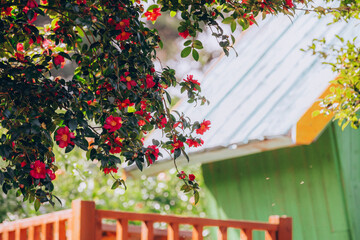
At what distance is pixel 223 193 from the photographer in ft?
23.5

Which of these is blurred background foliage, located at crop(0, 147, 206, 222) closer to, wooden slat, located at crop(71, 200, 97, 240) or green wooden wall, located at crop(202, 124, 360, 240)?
green wooden wall, located at crop(202, 124, 360, 240)

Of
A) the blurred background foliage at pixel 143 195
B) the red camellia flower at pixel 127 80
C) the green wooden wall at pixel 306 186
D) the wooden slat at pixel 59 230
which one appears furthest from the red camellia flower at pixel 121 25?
the blurred background foliage at pixel 143 195

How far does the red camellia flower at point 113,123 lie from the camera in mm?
2947

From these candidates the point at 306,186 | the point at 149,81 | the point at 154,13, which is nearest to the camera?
the point at 149,81

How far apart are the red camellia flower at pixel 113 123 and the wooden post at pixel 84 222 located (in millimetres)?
1076

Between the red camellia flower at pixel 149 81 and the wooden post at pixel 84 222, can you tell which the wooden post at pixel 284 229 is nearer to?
the wooden post at pixel 84 222

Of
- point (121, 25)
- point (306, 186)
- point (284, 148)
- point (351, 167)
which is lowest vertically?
point (306, 186)

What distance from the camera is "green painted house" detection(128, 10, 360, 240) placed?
17.8ft

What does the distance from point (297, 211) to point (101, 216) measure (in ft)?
9.71

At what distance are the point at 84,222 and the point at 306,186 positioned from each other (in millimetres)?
3049

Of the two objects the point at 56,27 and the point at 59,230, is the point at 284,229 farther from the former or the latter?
the point at 56,27

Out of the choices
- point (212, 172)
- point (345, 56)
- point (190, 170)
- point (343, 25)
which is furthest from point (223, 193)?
point (190, 170)

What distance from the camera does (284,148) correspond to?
6.41 metres

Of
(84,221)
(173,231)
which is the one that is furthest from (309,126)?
(84,221)
